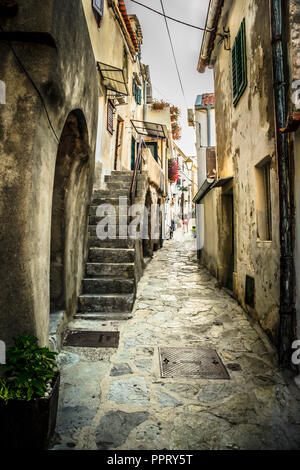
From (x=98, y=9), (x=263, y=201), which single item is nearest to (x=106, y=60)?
(x=98, y=9)

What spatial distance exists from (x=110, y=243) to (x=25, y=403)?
4609mm

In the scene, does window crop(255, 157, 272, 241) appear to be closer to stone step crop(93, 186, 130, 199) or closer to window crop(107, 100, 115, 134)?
stone step crop(93, 186, 130, 199)

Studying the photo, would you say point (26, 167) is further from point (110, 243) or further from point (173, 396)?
point (110, 243)

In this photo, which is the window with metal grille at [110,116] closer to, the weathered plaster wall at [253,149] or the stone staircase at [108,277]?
the stone staircase at [108,277]

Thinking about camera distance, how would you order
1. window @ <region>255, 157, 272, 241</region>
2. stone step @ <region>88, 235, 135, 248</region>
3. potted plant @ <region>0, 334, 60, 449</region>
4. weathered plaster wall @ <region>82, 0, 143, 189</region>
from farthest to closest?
weathered plaster wall @ <region>82, 0, 143, 189</region> < stone step @ <region>88, 235, 135, 248</region> < window @ <region>255, 157, 272, 241</region> < potted plant @ <region>0, 334, 60, 449</region>

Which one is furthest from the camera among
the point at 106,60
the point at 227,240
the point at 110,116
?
the point at 110,116

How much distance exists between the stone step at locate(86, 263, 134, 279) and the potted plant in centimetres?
368

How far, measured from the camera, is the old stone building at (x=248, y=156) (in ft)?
12.7

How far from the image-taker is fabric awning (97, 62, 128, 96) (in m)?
8.49

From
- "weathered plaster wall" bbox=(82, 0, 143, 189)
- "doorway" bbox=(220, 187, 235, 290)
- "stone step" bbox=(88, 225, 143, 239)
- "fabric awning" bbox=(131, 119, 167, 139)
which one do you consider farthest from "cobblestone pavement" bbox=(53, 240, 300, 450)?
"fabric awning" bbox=(131, 119, 167, 139)

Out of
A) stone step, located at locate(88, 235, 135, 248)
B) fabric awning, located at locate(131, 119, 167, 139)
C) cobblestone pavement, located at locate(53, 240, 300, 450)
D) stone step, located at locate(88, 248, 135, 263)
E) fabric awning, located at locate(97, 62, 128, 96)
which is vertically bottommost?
cobblestone pavement, located at locate(53, 240, 300, 450)

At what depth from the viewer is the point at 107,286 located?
18.1ft

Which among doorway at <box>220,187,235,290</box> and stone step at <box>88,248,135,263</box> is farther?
doorway at <box>220,187,235,290</box>

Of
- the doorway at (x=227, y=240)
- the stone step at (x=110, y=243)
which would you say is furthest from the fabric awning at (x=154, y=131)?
the stone step at (x=110, y=243)
